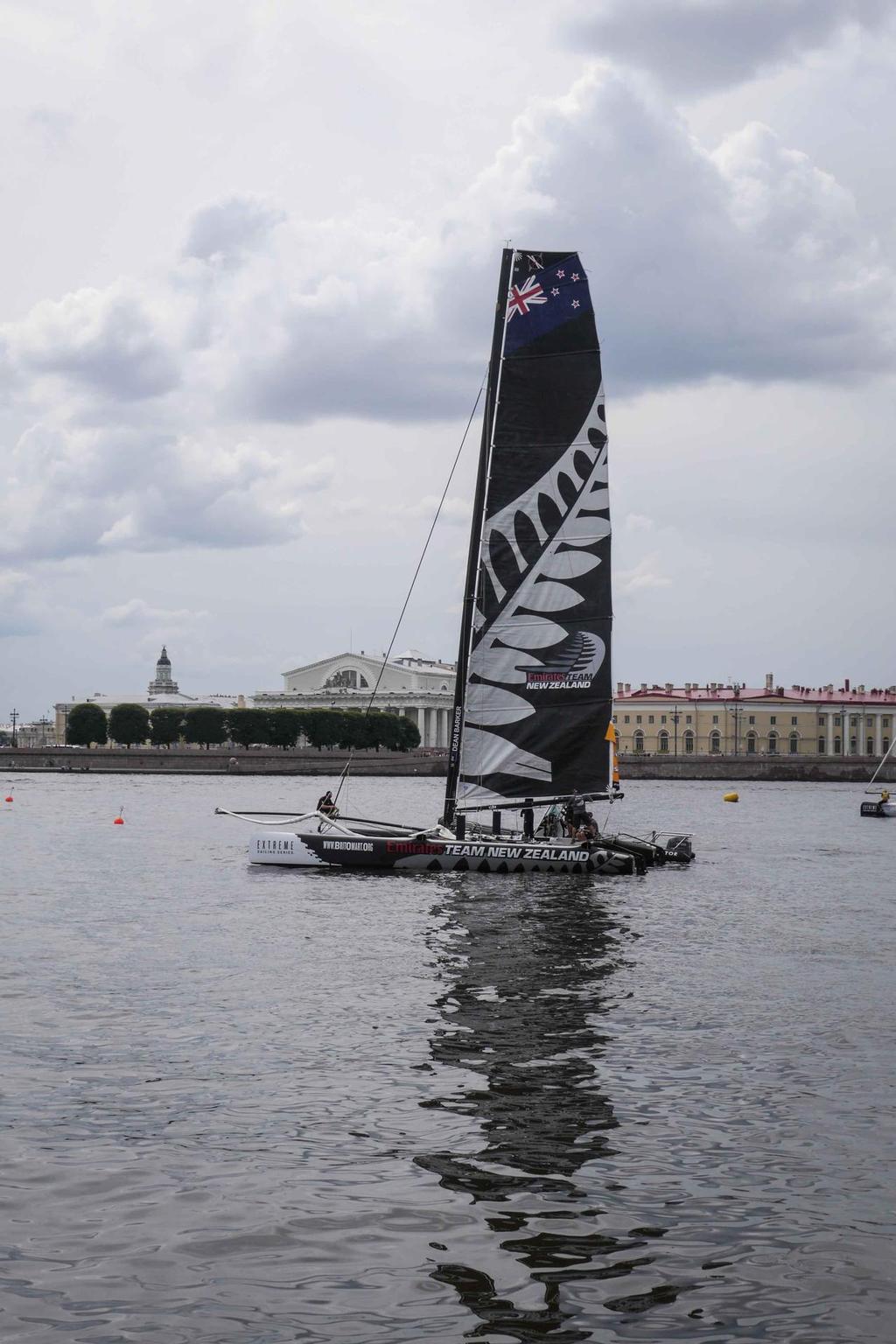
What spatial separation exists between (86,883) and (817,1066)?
706 inches

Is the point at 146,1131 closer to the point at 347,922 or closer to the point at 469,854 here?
the point at 347,922

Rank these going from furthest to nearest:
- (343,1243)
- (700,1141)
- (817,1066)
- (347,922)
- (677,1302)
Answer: (347,922), (817,1066), (700,1141), (343,1243), (677,1302)

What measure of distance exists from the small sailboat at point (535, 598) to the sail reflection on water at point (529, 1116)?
7561 mm

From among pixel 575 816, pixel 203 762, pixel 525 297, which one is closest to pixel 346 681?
pixel 203 762

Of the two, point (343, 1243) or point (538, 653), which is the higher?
point (538, 653)

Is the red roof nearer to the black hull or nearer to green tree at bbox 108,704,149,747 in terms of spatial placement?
green tree at bbox 108,704,149,747

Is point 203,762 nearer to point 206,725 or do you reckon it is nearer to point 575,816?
point 206,725

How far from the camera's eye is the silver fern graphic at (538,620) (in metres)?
26.0

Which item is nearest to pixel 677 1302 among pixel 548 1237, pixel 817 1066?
pixel 548 1237

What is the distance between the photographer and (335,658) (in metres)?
182

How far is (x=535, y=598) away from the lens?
26.1 meters

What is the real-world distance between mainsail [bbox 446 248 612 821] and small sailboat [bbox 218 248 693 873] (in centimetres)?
2

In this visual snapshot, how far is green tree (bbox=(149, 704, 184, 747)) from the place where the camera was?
13512 cm

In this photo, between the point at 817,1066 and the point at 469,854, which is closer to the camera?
the point at 817,1066
